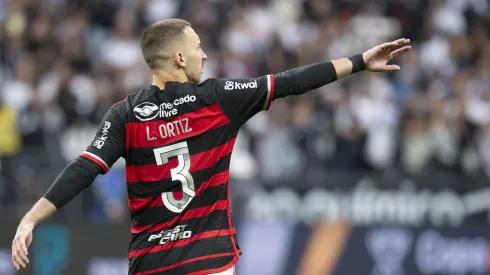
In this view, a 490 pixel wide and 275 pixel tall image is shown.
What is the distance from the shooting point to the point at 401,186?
1280 cm

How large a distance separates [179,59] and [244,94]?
0.42 meters

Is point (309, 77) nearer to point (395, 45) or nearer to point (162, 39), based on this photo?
point (395, 45)

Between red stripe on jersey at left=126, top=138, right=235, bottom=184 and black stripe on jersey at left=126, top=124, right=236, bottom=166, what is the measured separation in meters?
0.02

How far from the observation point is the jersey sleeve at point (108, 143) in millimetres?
5602

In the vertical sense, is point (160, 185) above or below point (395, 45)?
below

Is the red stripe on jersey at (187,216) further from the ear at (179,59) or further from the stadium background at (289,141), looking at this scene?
the stadium background at (289,141)

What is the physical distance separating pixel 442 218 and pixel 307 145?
193 cm

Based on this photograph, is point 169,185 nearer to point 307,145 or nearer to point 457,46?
point 307,145

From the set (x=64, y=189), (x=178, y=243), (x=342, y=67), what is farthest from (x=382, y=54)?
(x=64, y=189)

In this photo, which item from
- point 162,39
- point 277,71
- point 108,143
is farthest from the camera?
point 277,71

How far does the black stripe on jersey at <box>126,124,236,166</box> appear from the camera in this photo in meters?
5.67

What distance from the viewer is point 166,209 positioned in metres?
5.69

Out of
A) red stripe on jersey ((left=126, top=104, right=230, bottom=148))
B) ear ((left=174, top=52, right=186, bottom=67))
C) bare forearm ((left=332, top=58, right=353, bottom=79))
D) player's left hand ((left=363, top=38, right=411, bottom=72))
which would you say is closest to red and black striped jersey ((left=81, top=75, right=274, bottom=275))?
red stripe on jersey ((left=126, top=104, right=230, bottom=148))

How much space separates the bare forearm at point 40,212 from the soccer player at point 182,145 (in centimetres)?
36
